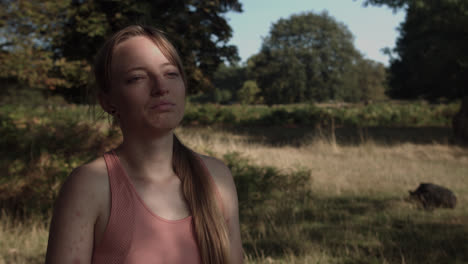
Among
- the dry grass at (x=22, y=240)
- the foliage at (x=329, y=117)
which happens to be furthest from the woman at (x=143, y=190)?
the foliage at (x=329, y=117)

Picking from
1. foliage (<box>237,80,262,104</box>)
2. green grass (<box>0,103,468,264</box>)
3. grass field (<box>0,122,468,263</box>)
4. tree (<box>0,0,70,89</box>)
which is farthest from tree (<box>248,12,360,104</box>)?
green grass (<box>0,103,468,264</box>)

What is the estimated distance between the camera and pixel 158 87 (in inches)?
45.4

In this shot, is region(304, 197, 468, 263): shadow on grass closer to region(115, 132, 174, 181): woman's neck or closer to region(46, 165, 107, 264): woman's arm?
region(115, 132, 174, 181): woman's neck

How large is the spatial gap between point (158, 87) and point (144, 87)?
0.15ft

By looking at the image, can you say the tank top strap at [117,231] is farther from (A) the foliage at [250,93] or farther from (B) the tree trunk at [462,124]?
(A) the foliage at [250,93]

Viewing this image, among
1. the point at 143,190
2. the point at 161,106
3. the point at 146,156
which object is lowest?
the point at 143,190

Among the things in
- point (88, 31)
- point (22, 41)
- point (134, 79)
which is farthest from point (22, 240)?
point (88, 31)

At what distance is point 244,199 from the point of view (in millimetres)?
5043

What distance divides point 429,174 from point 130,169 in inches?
289

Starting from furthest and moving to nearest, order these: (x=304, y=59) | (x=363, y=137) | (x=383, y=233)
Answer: (x=304, y=59) < (x=363, y=137) < (x=383, y=233)

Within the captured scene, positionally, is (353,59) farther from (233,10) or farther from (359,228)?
(359,228)

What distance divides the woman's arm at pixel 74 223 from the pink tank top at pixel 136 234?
47 mm

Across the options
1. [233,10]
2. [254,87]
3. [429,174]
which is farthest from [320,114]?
[254,87]

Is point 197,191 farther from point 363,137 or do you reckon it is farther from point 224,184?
point 363,137
